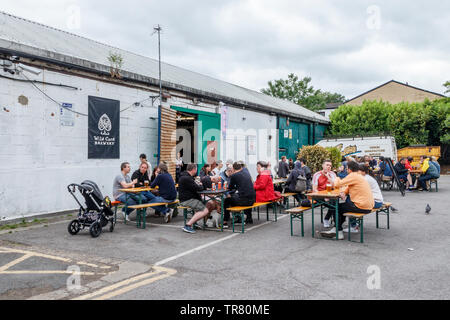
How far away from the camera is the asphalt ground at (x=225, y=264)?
4.27m

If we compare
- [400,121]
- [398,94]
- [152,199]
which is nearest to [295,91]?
[398,94]

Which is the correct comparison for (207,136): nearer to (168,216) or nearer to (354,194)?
(168,216)

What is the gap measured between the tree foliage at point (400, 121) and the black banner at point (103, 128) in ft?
66.6

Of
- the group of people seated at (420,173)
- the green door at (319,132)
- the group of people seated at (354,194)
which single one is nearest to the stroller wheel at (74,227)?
the group of people seated at (354,194)

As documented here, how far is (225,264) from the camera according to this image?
5.39 meters

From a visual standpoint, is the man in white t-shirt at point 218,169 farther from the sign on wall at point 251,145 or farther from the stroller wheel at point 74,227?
the sign on wall at point 251,145

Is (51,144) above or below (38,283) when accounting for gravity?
above

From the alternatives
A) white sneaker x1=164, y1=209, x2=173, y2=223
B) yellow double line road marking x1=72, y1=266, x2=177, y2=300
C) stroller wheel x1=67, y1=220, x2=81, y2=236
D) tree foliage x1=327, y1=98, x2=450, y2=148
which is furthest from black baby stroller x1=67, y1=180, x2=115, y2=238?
tree foliage x1=327, y1=98, x2=450, y2=148

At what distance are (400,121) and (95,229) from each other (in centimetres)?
2661

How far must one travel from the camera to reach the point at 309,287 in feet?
14.4

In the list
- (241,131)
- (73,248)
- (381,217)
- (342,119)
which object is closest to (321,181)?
(381,217)
